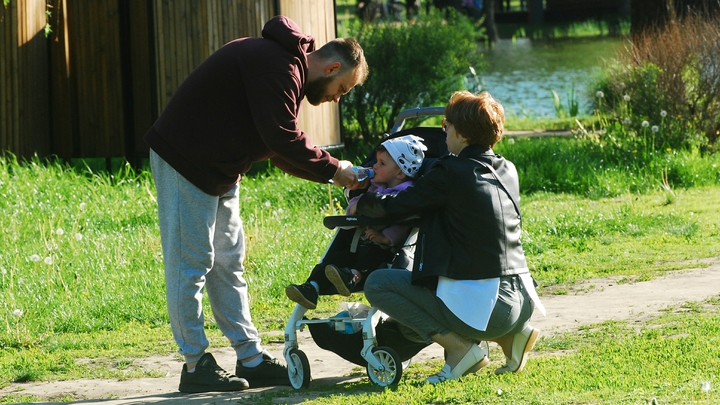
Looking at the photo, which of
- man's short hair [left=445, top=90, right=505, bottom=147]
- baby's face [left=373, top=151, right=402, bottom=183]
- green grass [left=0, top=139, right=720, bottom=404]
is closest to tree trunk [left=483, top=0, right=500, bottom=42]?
green grass [left=0, top=139, right=720, bottom=404]

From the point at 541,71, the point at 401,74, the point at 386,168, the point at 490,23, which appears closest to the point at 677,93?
the point at 401,74

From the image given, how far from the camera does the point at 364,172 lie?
484 cm

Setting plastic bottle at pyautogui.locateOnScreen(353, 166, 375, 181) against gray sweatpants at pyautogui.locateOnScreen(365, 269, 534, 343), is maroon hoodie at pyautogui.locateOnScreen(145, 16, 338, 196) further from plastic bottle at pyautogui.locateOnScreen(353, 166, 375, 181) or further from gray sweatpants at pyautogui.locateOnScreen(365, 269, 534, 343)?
gray sweatpants at pyautogui.locateOnScreen(365, 269, 534, 343)

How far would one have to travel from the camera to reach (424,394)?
4.38m

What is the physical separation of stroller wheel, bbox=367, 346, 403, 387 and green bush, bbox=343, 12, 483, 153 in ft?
27.5

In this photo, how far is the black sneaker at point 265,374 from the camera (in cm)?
497

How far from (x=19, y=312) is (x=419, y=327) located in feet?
8.14

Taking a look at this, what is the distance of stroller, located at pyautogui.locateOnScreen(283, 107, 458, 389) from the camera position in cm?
462

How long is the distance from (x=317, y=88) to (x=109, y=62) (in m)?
7.21

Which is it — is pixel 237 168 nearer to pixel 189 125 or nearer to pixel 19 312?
pixel 189 125

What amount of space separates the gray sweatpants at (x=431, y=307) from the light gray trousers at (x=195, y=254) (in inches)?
28.1

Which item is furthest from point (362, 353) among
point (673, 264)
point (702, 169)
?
point (702, 169)

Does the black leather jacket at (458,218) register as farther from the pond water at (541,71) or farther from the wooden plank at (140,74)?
the pond water at (541,71)

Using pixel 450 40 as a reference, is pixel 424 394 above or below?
below
